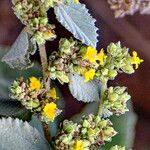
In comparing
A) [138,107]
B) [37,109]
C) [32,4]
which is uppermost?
[32,4]

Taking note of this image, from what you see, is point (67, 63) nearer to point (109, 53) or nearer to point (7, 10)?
point (109, 53)

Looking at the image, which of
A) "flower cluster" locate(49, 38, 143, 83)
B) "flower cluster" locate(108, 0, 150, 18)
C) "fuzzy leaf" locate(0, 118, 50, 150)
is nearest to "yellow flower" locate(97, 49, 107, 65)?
"flower cluster" locate(49, 38, 143, 83)

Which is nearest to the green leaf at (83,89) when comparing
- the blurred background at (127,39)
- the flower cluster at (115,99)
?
the flower cluster at (115,99)

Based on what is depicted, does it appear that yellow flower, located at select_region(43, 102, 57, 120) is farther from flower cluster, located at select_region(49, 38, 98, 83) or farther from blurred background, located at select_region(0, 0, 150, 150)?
blurred background, located at select_region(0, 0, 150, 150)

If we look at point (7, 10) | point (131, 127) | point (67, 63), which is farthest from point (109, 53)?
point (7, 10)

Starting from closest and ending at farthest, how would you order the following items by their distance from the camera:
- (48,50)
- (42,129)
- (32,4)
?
(32,4) < (42,129) < (48,50)

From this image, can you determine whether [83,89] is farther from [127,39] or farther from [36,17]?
[127,39]
